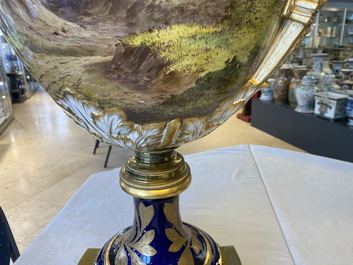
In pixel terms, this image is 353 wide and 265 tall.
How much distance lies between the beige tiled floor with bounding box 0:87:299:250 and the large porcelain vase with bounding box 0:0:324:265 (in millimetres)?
1264

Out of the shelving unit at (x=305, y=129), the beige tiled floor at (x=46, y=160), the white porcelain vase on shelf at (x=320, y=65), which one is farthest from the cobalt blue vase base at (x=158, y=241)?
the white porcelain vase on shelf at (x=320, y=65)

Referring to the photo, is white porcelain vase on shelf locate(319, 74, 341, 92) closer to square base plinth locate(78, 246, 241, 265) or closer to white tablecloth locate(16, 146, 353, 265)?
white tablecloth locate(16, 146, 353, 265)

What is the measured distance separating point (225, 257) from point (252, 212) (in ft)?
0.59

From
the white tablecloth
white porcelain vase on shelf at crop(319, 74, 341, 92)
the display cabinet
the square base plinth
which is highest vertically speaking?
the display cabinet

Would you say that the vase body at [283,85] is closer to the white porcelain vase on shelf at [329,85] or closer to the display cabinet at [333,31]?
the white porcelain vase on shelf at [329,85]

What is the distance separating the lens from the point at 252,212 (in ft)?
2.10

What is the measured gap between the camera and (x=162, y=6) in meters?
0.20

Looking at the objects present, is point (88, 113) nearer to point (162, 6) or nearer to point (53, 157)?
point (162, 6)

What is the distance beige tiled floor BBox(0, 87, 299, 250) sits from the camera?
1.58 meters

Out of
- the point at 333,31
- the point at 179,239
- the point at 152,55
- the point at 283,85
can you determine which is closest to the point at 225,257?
the point at 179,239

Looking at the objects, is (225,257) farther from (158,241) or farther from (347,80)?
(347,80)

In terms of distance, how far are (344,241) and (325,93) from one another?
1.68 metres

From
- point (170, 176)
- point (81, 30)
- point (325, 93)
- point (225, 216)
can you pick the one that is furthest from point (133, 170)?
point (325, 93)

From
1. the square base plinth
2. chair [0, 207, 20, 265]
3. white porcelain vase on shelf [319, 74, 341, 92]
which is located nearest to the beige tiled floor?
white porcelain vase on shelf [319, 74, 341, 92]
